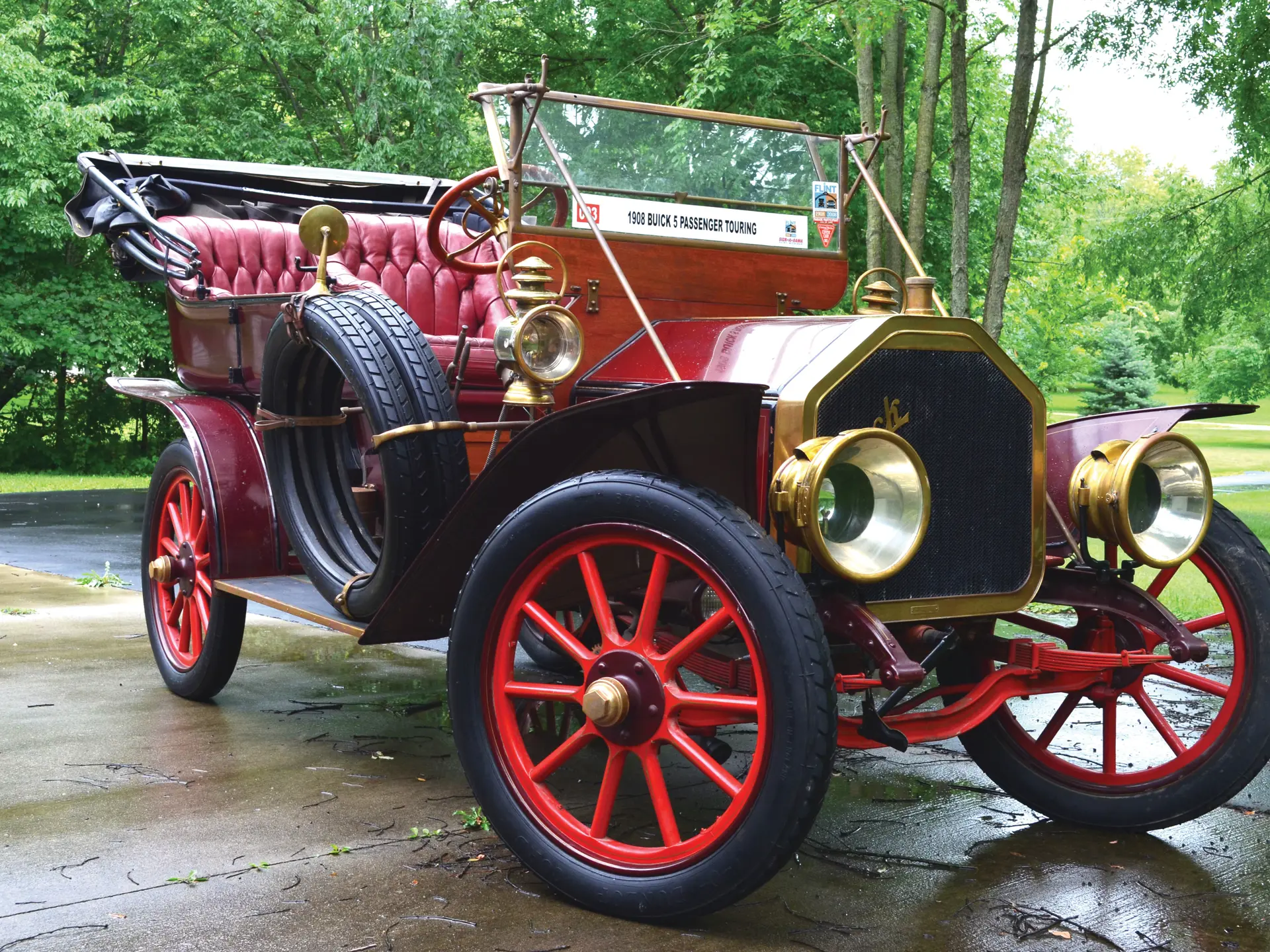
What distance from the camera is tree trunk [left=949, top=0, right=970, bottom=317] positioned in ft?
31.0

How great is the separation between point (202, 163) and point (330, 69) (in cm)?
1359

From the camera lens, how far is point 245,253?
5.80 m

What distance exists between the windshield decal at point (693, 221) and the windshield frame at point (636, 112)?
20 millimetres

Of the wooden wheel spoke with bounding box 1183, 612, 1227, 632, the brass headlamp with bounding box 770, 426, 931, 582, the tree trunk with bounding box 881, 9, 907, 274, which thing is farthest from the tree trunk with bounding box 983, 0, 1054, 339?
the brass headlamp with bounding box 770, 426, 931, 582

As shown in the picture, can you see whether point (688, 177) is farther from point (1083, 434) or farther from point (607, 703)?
point (607, 703)

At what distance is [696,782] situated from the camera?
4.01 m

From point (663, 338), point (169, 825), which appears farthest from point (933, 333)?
point (169, 825)

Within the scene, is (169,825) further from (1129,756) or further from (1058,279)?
(1058,279)

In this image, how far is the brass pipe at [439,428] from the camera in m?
3.66

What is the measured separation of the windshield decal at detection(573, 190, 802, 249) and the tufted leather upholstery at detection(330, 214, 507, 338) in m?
1.76

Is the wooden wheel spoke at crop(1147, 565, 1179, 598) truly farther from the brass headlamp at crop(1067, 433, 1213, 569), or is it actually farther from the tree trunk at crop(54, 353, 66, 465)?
the tree trunk at crop(54, 353, 66, 465)

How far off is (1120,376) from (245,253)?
83.8 feet

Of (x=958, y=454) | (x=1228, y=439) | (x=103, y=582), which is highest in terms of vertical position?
(x=958, y=454)

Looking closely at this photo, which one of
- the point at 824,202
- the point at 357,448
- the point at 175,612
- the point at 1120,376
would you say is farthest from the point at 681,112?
the point at 1120,376
